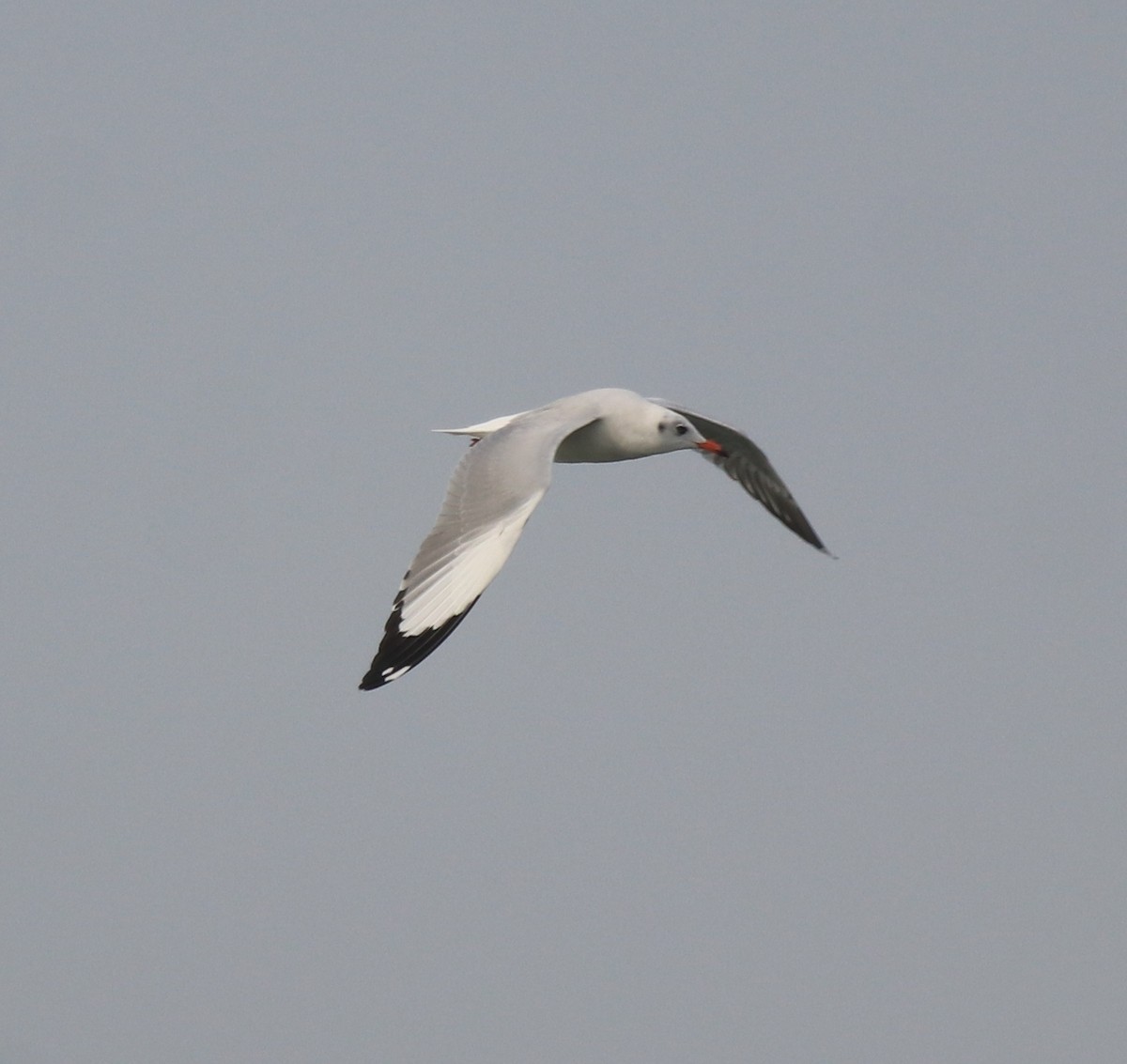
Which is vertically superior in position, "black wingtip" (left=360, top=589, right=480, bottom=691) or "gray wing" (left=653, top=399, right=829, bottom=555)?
"gray wing" (left=653, top=399, right=829, bottom=555)

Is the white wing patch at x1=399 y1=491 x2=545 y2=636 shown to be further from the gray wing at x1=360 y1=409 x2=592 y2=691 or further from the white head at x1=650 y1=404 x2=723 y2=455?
the white head at x1=650 y1=404 x2=723 y2=455

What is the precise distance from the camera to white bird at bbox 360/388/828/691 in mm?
8352

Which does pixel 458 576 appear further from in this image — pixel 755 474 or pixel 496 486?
pixel 755 474

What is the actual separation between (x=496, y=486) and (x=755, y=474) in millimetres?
4157

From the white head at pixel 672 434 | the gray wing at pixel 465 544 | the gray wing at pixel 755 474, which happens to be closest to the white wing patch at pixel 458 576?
the gray wing at pixel 465 544

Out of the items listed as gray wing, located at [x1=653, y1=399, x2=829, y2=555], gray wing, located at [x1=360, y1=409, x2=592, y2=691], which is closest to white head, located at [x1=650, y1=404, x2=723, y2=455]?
gray wing, located at [x1=653, y1=399, x2=829, y2=555]

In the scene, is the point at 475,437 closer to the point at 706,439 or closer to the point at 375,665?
the point at 706,439

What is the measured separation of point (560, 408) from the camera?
34.2 feet

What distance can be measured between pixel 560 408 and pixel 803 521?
11.0 feet

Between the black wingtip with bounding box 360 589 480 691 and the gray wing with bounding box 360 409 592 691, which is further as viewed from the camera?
the gray wing with bounding box 360 409 592 691

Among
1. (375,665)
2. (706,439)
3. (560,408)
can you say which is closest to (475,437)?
(560,408)

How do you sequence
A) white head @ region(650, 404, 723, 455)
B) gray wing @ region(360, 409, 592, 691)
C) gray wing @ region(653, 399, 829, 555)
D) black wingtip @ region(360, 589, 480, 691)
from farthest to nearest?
gray wing @ region(653, 399, 829, 555)
white head @ region(650, 404, 723, 455)
gray wing @ region(360, 409, 592, 691)
black wingtip @ region(360, 589, 480, 691)

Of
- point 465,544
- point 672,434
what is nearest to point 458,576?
point 465,544

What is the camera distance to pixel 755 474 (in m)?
12.8
